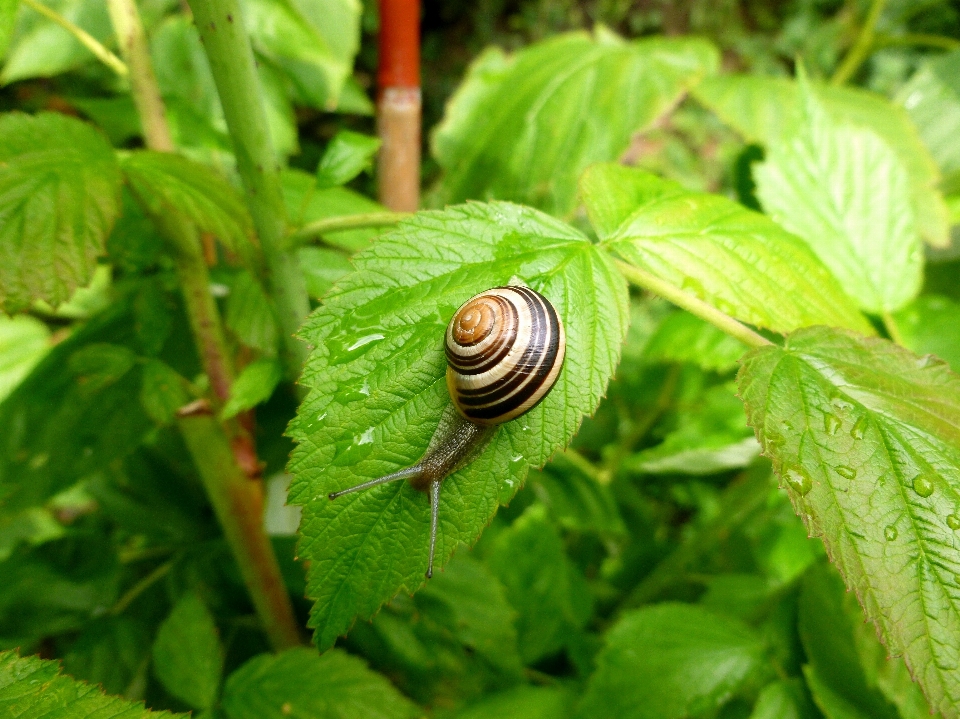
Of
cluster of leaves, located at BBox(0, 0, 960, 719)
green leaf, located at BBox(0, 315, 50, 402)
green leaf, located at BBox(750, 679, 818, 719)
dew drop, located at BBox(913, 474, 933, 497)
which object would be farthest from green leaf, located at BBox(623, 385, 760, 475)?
green leaf, located at BBox(0, 315, 50, 402)

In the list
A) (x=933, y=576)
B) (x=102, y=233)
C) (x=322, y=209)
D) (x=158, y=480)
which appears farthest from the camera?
(x=158, y=480)

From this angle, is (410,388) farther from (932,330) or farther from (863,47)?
(863,47)

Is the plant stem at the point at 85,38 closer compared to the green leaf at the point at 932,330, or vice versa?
the plant stem at the point at 85,38

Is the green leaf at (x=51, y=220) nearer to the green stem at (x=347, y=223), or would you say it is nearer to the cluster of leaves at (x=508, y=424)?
the cluster of leaves at (x=508, y=424)

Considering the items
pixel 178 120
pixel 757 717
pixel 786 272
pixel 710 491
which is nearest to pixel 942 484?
pixel 786 272

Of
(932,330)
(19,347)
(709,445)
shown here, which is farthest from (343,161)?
(932,330)

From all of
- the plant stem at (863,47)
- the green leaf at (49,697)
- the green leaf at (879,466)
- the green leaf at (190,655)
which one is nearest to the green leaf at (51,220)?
the green leaf at (49,697)

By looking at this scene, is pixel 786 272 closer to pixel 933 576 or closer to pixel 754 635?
pixel 933 576
